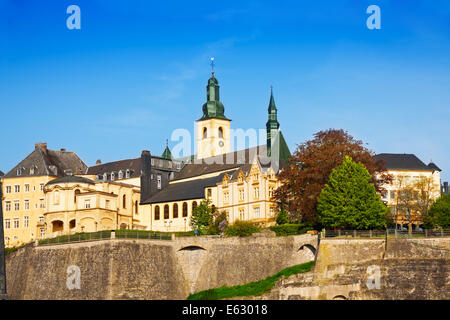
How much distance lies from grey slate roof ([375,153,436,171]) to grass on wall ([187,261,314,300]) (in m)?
28.8

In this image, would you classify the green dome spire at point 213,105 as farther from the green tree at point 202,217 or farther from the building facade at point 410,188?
the green tree at point 202,217

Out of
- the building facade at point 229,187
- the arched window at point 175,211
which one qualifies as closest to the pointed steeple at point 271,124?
the building facade at point 229,187

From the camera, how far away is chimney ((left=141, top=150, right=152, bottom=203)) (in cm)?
10475

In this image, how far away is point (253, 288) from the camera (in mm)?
74125

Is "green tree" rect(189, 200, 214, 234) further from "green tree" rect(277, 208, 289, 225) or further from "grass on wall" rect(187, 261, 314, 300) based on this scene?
"grass on wall" rect(187, 261, 314, 300)

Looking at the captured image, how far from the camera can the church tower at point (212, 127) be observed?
123m

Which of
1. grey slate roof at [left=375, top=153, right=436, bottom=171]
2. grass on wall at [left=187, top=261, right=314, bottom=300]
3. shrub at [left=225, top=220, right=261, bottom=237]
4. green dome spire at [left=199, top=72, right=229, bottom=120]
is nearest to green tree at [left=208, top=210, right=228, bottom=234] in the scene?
shrub at [left=225, top=220, right=261, bottom=237]

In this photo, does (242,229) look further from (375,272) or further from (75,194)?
(75,194)

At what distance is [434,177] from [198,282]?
3479 centimetres

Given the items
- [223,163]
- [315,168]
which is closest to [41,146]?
[223,163]

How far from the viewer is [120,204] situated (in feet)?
328
